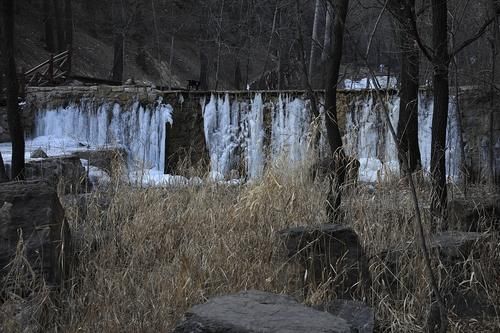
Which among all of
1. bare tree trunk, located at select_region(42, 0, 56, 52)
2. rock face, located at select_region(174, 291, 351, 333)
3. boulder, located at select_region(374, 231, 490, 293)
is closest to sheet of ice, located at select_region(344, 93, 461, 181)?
boulder, located at select_region(374, 231, 490, 293)

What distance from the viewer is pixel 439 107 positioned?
17.7ft

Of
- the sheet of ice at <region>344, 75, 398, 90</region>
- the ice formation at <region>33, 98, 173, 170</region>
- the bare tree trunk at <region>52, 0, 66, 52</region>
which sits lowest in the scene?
the ice formation at <region>33, 98, 173, 170</region>

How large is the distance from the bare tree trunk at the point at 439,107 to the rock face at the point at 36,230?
2.96 metres

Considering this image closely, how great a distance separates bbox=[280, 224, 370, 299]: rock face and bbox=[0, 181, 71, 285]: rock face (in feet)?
5.32

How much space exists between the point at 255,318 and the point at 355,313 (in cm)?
99

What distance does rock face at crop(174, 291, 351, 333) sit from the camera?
2820 millimetres

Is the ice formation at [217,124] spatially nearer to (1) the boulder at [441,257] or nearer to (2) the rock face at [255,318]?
(1) the boulder at [441,257]

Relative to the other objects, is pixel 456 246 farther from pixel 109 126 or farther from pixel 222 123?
pixel 109 126

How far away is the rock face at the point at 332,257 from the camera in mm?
4344

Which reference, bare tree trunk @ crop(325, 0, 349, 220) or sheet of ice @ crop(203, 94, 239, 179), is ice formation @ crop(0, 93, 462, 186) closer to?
sheet of ice @ crop(203, 94, 239, 179)

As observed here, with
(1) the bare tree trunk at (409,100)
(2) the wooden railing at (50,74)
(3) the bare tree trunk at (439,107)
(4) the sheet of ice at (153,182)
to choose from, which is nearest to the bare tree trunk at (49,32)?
(2) the wooden railing at (50,74)

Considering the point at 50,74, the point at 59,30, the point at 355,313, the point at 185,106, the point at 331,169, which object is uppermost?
the point at 59,30

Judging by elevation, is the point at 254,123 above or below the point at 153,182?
above

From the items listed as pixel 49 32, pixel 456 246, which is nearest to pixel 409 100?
pixel 456 246
